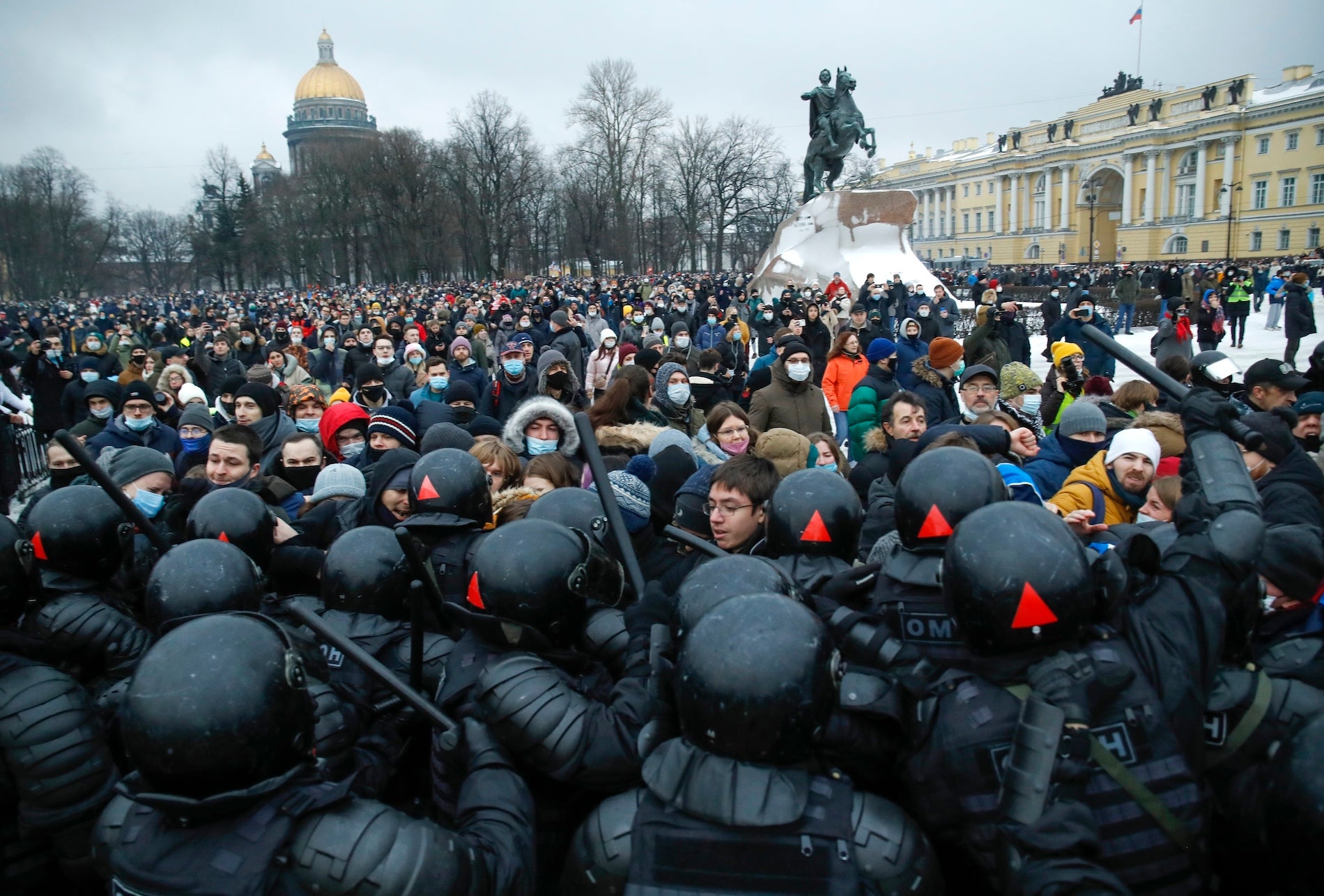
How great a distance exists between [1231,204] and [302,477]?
239 ft

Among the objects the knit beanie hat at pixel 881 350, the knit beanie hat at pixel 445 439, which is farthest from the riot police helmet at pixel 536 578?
the knit beanie hat at pixel 881 350

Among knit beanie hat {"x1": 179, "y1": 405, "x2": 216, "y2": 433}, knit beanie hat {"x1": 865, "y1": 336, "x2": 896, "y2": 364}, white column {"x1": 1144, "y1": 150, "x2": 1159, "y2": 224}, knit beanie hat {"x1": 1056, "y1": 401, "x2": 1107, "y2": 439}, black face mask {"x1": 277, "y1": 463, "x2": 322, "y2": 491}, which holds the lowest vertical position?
black face mask {"x1": 277, "y1": 463, "x2": 322, "y2": 491}

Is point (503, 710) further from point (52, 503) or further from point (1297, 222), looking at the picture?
point (1297, 222)

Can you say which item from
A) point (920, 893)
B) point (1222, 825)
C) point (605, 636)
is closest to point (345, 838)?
point (605, 636)

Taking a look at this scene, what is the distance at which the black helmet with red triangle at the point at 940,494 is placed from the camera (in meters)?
2.30

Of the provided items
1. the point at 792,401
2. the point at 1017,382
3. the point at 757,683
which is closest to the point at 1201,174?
the point at 1017,382

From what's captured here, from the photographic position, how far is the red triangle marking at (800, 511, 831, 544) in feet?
8.78

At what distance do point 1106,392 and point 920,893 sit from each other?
16.3 ft

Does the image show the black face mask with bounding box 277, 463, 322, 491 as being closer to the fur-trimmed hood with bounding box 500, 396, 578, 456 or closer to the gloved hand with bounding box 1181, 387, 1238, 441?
the fur-trimmed hood with bounding box 500, 396, 578, 456

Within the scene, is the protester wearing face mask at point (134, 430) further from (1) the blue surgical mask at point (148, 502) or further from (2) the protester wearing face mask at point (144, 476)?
(1) the blue surgical mask at point (148, 502)

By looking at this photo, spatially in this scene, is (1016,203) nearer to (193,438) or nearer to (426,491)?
(193,438)

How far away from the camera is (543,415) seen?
5000mm

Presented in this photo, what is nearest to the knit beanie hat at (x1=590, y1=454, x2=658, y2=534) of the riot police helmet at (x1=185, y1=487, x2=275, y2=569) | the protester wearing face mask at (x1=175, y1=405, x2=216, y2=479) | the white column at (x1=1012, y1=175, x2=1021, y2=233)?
the riot police helmet at (x1=185, y1=487, x2=275, y2=569)

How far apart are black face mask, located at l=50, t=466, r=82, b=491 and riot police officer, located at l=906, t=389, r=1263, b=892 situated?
528cm
